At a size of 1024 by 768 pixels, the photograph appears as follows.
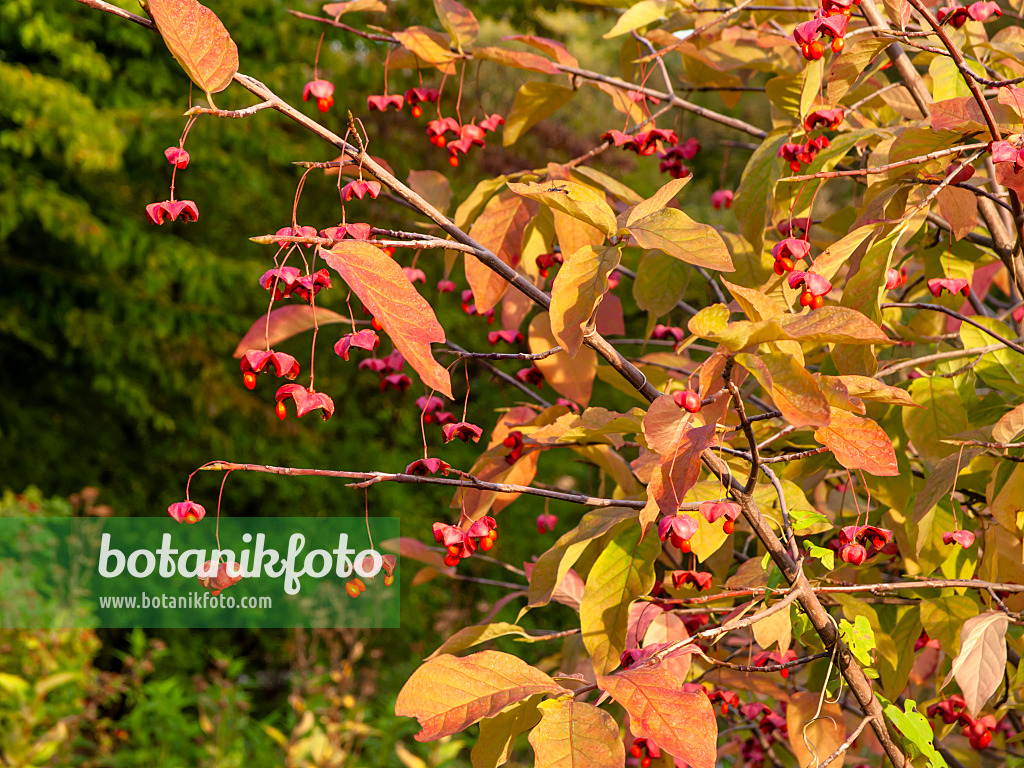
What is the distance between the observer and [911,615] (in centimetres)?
93

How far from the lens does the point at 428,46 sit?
108 centimetres

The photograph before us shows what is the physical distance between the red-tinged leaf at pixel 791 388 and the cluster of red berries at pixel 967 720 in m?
0.59

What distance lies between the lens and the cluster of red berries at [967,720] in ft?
3.05

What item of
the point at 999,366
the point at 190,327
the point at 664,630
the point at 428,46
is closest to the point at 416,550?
the point at 664,630

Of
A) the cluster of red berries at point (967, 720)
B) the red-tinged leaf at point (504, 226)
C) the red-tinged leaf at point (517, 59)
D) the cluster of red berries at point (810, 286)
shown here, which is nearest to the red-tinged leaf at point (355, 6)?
the red-tinged leaf at point (517, 59)

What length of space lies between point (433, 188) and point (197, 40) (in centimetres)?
50

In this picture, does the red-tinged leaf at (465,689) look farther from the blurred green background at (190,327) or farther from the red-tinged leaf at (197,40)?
the blurred green background at (190,327)

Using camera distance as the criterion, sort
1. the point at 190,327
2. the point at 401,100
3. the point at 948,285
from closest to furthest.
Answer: the point at 948,285 < the point at 401,100 < the point at 190,327

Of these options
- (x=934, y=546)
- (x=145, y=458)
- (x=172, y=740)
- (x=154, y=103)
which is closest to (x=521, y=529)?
(x=145, y=458)

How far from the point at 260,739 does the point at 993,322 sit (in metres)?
3.13

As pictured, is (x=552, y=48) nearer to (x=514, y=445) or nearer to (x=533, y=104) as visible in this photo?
(x=533, y=104)

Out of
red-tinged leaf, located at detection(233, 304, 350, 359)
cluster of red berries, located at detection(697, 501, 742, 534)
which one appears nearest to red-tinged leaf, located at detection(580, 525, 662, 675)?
cluster of red berries, located at detection(697, 501, 742, 534)

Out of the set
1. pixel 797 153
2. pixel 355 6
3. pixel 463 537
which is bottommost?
pixel 463 537

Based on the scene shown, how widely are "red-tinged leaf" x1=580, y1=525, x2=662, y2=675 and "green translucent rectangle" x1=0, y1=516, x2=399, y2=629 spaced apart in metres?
3.38
